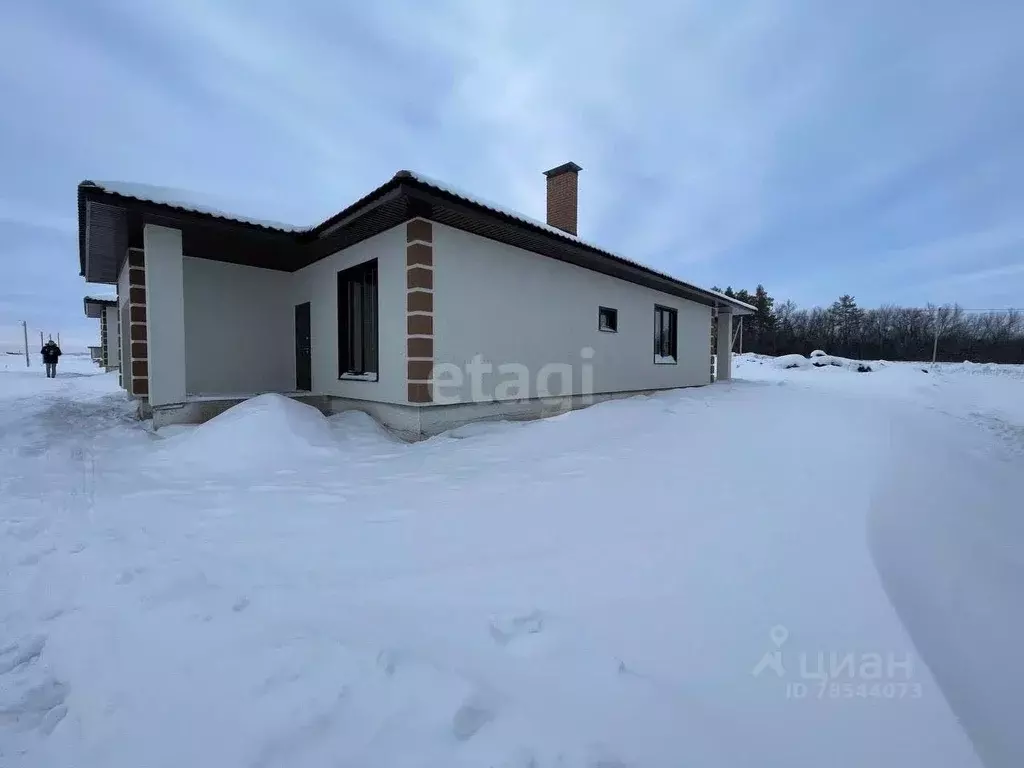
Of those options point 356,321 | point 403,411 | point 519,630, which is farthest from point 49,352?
point 519,630

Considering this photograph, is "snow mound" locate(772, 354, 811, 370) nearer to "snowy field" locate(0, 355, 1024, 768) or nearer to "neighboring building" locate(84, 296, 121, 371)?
"snowy field" locate(0, 355, 1024, 768)

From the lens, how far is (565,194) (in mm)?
11203

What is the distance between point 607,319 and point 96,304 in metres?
21.5

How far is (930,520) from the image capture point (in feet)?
9.71

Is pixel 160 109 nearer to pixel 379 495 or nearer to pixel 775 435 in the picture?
pixel 379 495

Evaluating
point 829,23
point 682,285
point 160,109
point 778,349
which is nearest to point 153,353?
point 682,285

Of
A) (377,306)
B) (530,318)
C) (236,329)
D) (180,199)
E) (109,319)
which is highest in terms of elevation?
(180,199)

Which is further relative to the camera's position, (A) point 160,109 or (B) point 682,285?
(A) point 160,109

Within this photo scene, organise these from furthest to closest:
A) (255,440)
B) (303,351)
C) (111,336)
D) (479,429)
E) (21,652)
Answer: (111,336)
(303,351)
(479,429)
(255,440)
(21,652)

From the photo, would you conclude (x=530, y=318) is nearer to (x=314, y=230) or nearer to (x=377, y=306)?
(x=377, y=306)

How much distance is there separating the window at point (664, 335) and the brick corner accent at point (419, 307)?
285 inches

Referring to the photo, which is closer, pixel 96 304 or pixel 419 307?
pixel 419 307

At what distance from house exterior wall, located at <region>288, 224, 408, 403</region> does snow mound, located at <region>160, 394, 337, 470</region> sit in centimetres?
120

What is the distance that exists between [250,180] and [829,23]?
40100 mm
